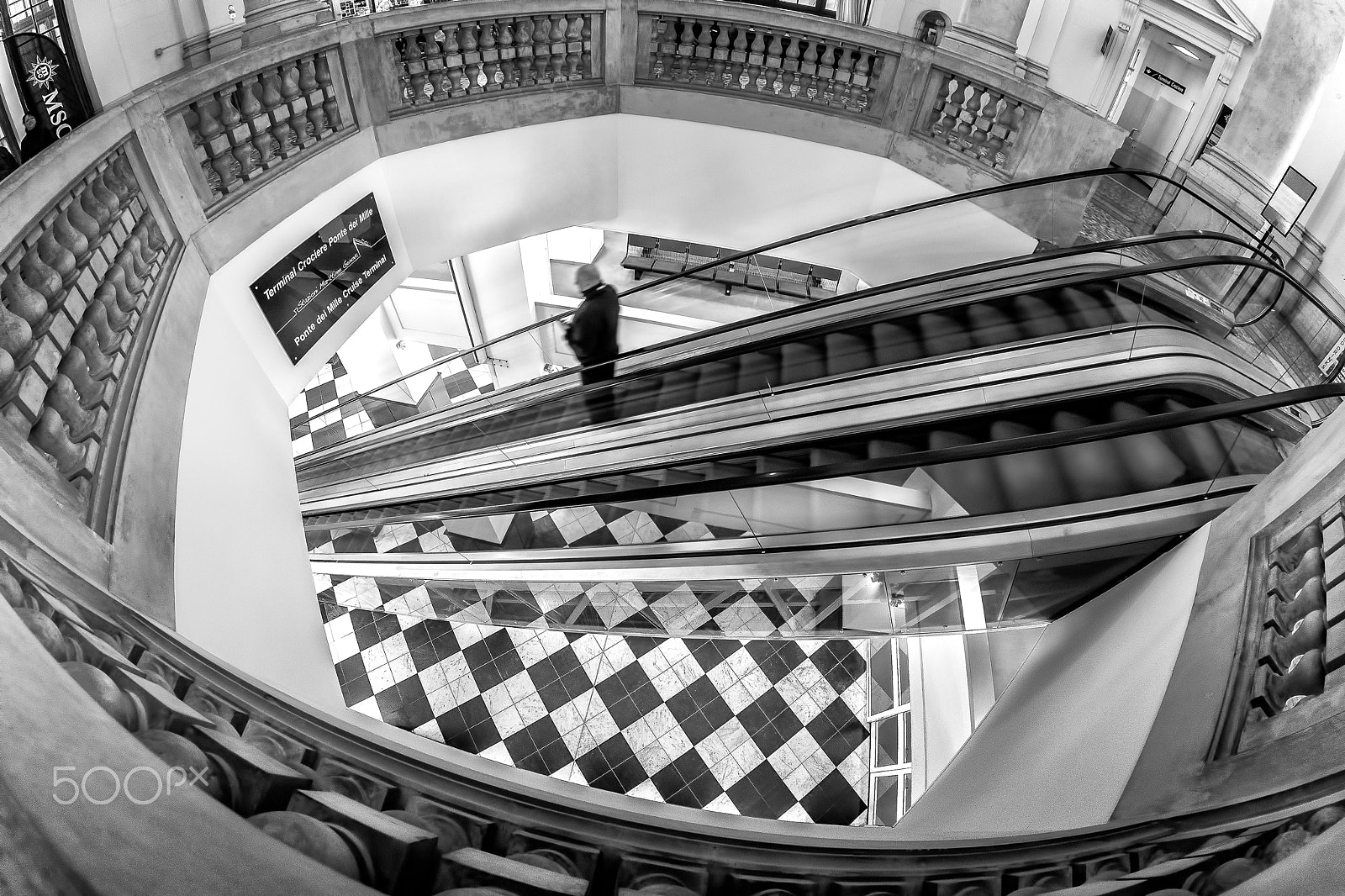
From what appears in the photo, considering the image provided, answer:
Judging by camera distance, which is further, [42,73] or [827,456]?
[827,456]

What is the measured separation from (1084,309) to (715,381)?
2242mm

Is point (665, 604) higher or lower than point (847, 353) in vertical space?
lower

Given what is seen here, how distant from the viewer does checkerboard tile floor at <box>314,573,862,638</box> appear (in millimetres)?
3180

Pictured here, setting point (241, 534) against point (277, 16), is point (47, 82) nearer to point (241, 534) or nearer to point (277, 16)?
point (277, 16)

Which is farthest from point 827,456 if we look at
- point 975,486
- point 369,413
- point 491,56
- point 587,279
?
point 369,413

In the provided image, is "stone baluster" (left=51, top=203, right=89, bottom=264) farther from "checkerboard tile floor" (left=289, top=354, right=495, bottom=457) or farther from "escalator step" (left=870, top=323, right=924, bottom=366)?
"checkerboard tile floor" (left=289, top=354, right=495, bottom=457)

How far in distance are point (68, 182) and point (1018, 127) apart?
5.89 metres

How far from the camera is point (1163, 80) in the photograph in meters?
4.53

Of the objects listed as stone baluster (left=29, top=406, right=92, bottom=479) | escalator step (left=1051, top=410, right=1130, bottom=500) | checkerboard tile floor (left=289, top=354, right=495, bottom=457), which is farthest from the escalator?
stone baluster (left=29, top=406, right=92, bottom=479)

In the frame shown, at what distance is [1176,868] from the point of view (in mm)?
1046

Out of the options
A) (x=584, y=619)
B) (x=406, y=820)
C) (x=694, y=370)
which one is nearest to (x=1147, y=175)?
(x=694, y=370)

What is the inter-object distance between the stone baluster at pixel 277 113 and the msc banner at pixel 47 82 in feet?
4.30

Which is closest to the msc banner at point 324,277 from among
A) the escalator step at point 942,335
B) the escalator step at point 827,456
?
the escalator step at point 827,456

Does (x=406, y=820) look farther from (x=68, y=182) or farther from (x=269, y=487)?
(x=269, y=487)
